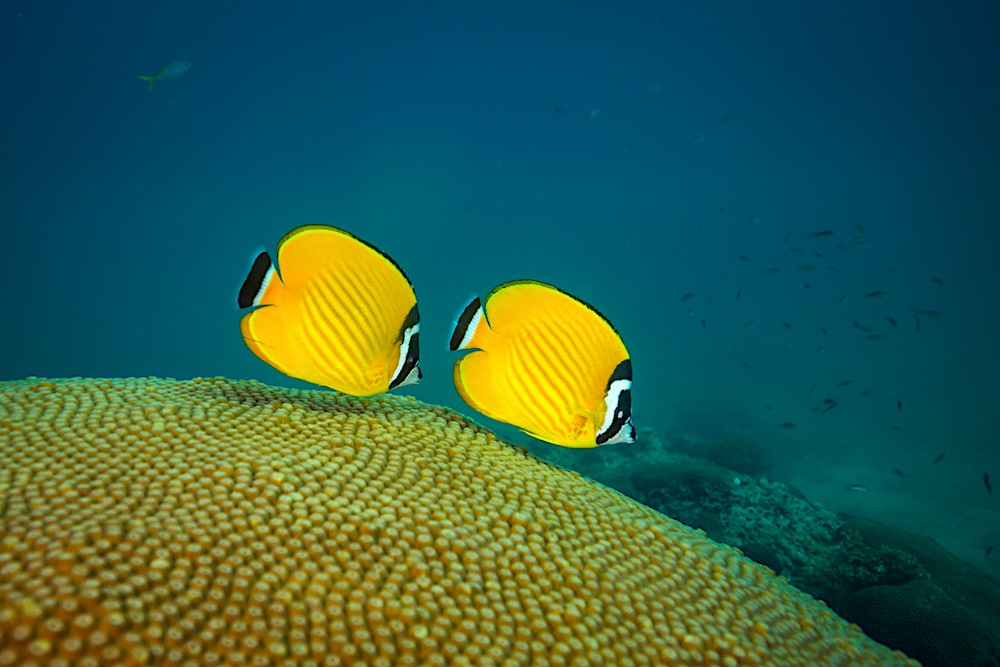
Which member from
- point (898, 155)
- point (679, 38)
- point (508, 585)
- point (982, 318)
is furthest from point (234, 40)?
point (982, 318)

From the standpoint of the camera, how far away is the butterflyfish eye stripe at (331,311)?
2.01 m

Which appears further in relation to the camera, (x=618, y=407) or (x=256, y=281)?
(x=618, y=407)

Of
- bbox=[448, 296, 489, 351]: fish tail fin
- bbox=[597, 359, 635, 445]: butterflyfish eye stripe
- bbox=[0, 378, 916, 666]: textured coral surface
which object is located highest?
bbox=[448, 296, 489, 351]: fish tail fin

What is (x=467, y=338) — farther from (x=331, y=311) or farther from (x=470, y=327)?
(x=331, y=311)

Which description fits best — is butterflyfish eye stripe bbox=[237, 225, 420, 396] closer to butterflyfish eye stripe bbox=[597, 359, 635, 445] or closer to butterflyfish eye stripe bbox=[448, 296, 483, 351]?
butterflyfish eye stripe bbox=[448, 296, 483, 351]

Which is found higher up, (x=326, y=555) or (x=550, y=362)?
(x=550, y=362)

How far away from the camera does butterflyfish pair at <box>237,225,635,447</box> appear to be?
2.04 metres

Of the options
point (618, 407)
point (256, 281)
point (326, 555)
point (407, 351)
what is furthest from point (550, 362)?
point (256, 281)

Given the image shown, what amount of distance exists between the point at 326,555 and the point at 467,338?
95cm

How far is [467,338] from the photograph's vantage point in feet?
6.91

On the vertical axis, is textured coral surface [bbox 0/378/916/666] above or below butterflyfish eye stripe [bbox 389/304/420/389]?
below

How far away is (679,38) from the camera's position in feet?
173

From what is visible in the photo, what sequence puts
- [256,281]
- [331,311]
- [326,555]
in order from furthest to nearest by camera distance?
1. [331,311]
2. [256,281]
3. [326,555]

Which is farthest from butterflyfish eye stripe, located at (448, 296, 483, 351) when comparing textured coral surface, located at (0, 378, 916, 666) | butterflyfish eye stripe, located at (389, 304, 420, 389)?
textured coral surface, located at (0, 378, 916, 666)
